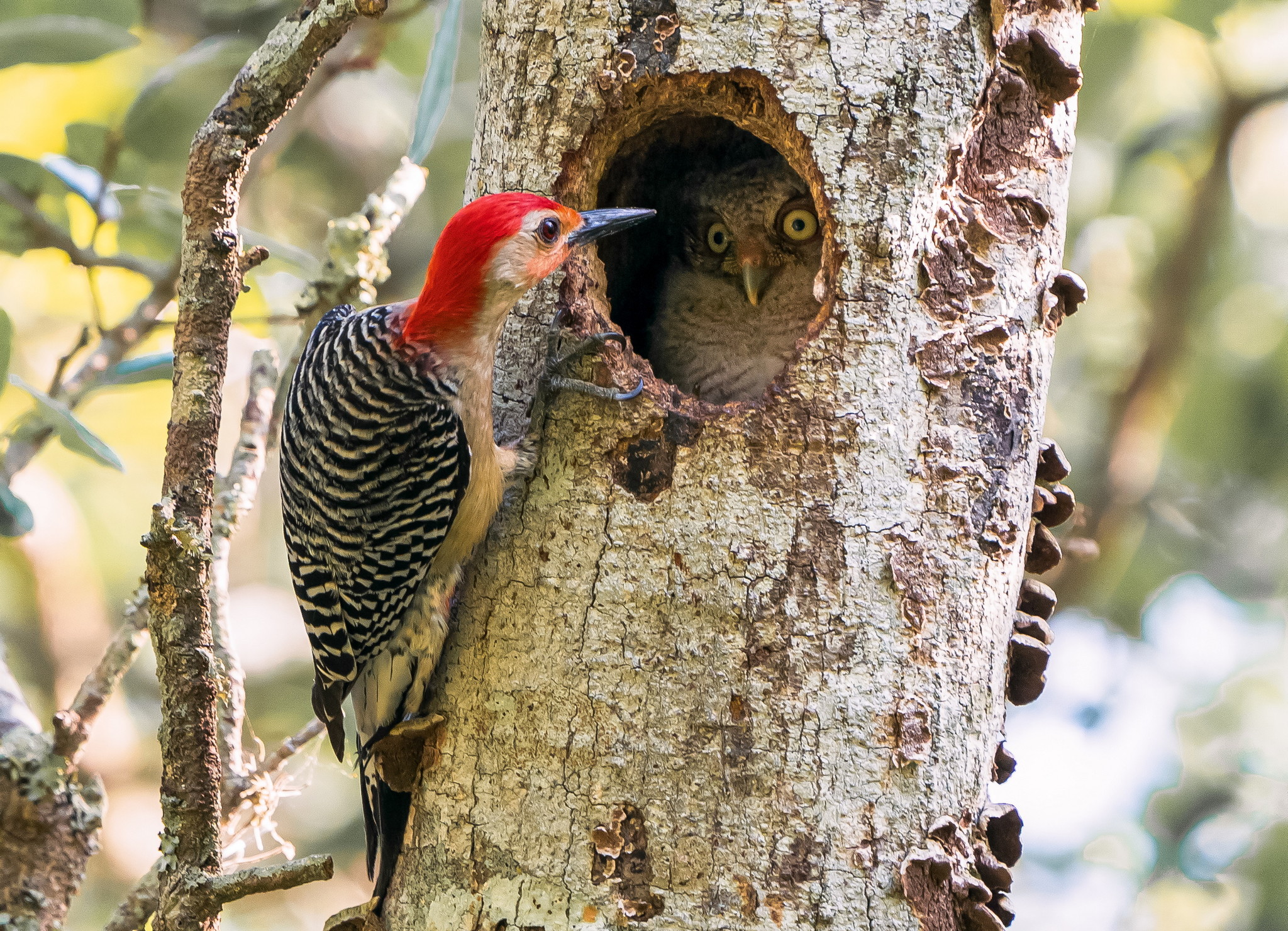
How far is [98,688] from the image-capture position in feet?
8.58

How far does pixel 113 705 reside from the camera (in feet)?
17.3

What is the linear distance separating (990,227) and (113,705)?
14.6 ft

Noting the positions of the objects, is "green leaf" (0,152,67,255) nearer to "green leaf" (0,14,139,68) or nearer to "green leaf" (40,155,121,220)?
"green leaf" (40,155,121,220)

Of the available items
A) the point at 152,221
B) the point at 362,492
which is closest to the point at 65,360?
the point at 152,221

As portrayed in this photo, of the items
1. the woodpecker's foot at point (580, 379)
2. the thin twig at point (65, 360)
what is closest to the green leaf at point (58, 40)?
the thin twig at point (65, 360)

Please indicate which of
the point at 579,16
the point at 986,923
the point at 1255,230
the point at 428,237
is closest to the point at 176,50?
the point at 428,237

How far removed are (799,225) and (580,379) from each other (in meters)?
1.24

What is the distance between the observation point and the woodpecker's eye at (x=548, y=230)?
Result: 7.57 ft

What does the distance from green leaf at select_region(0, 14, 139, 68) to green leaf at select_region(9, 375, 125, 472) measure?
2.87 feet

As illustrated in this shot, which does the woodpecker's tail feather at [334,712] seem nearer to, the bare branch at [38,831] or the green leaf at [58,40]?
the bare branch at [38,831]

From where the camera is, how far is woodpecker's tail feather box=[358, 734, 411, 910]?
7.90 ft

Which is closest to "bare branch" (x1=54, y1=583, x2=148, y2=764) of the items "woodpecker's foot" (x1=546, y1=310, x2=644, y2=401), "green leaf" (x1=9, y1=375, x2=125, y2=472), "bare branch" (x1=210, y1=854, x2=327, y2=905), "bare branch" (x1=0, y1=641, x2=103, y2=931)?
"bare branch" (x1=0, y1=641, x2=103, y2=931)

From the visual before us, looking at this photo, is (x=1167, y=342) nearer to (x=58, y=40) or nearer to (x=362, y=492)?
(x=362, y=492)

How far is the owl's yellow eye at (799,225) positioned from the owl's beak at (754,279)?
0.12m
